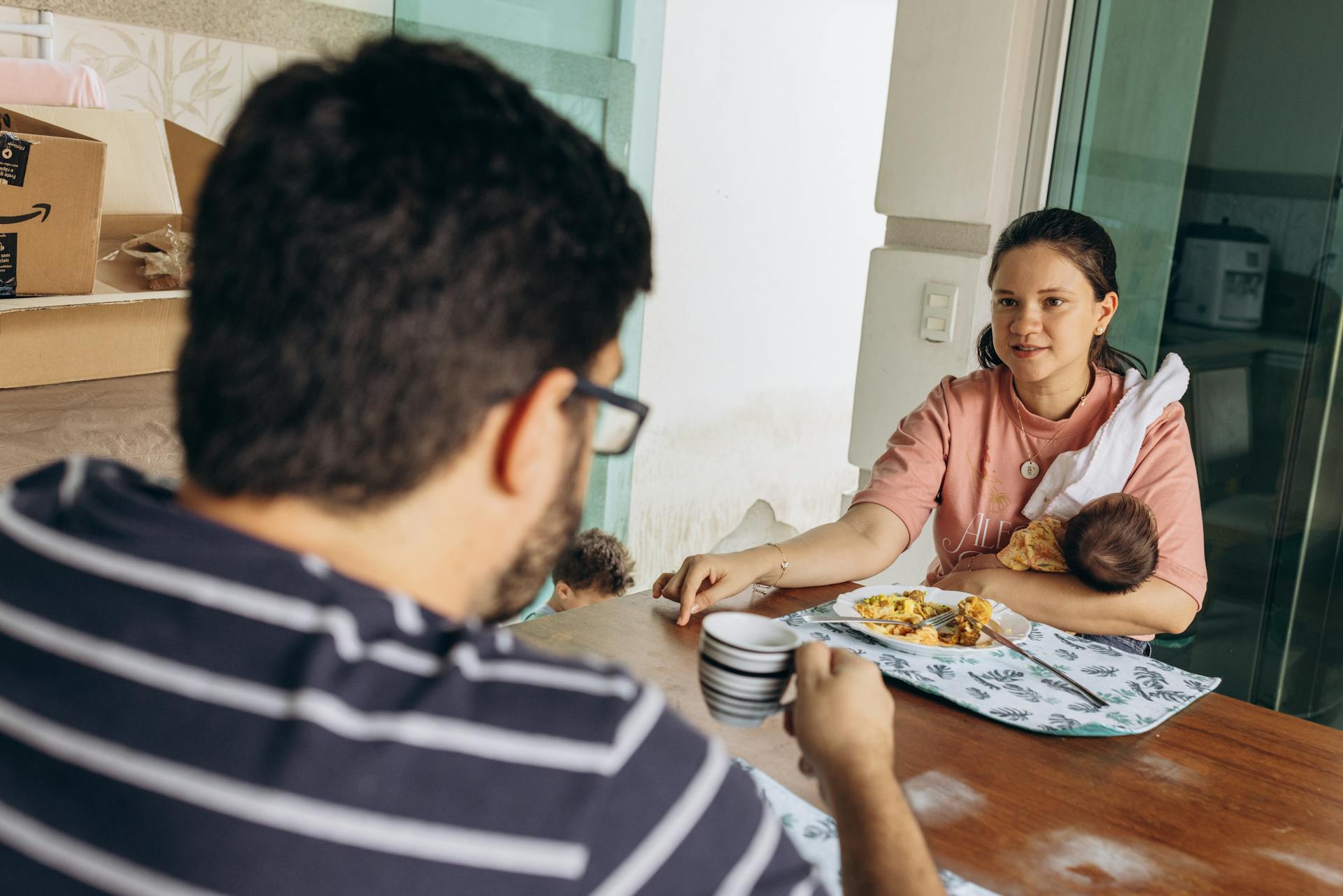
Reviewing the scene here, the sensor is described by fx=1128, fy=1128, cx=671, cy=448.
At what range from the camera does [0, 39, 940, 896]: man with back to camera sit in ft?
1.83

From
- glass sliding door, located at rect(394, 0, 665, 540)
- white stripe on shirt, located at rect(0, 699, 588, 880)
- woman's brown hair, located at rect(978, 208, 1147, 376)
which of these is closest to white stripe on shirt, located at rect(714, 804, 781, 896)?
white stripe on shirt, located at rect(0, 699, 588, 880)

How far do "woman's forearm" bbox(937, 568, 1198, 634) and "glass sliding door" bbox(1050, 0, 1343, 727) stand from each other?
100cm

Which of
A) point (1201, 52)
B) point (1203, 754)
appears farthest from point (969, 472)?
point (1201, 52)

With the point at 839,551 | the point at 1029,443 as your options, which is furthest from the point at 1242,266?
the point at 839,551

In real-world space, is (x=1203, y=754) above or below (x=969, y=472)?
below

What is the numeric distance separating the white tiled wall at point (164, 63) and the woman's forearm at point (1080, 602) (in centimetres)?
245

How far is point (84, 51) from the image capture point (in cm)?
319

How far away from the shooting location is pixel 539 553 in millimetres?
760

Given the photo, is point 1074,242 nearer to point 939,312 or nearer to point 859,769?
point 939,312

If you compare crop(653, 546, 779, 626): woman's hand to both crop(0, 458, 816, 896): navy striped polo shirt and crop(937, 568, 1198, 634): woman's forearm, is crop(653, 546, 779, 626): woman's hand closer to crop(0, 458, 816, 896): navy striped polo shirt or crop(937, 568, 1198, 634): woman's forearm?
crop(937, 568, 1198, 634): woman's forearm

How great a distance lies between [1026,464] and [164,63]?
278 cm

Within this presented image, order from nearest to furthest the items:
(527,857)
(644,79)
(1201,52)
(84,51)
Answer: (527,857) < (1201,52) < (84,51) < (644,79)

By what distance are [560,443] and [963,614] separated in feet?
3.28

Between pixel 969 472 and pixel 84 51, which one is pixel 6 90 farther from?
pixel 969 472
